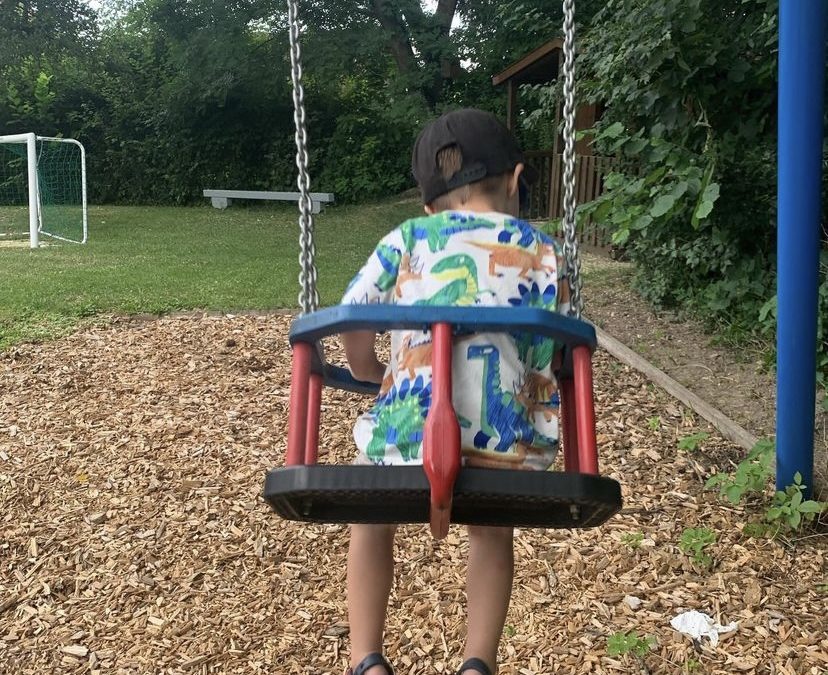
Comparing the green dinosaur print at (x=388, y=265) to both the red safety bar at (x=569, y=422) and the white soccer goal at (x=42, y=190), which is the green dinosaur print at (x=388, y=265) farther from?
the white soccer goal at (x=42, y=190)

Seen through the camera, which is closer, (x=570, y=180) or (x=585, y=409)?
(x=585, y=409)

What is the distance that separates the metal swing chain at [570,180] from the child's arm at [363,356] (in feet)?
1.25

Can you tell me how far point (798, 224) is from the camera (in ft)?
8.96

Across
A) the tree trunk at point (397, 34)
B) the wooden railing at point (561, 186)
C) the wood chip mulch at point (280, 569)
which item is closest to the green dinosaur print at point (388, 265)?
the wood chip mulch at point (280, 569)

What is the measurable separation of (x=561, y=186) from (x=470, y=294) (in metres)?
11.7

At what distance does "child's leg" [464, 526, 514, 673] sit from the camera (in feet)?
5.49

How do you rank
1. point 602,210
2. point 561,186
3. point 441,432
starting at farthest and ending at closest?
point 561,186, point 602,210, point 441,432

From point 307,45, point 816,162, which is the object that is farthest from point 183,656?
point 307,45

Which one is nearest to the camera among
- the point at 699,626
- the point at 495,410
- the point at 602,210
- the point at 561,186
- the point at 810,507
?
the point at 495,410

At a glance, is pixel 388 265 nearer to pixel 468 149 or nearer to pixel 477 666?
pixel 468 149

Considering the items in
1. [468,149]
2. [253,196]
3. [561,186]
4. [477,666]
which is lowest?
[477,666]

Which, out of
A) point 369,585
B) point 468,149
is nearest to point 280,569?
point 369,585

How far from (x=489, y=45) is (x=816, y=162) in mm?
16090

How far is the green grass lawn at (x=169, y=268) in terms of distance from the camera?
249 inches
